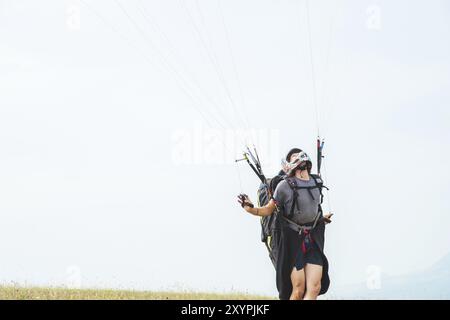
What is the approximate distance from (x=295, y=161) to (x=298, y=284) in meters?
2.28

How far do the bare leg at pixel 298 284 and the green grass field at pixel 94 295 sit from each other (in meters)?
3.75

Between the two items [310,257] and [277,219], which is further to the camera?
[277,219]

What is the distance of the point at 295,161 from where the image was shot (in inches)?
555

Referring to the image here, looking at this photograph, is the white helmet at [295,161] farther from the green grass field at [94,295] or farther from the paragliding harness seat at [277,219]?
the green grass field at [94,295]

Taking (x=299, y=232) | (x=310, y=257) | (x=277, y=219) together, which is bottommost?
(x=310, y=257)

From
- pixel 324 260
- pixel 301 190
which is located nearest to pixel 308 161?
pixel 301 190

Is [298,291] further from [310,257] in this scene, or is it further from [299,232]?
[299,232]

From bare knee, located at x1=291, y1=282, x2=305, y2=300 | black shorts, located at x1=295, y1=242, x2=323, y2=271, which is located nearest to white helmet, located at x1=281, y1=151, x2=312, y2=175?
black shorts, located at x1=295, y1=242, x2=323, y2=271

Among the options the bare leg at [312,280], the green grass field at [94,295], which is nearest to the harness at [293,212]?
the bare leg at [312,280]

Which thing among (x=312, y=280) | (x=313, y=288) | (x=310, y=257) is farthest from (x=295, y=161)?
(x=313, y=288)

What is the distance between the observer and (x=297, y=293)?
1390 cm
